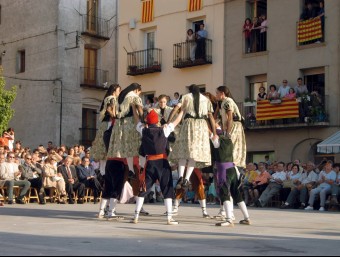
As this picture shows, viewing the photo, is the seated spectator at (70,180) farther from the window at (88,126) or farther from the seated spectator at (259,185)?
the window at (88,126)

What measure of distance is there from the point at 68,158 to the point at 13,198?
2428 millimetres

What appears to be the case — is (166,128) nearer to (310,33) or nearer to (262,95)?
(310,33)

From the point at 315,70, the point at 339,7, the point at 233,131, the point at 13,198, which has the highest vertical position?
the point at 339,7

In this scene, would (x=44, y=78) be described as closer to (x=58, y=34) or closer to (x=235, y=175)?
(x=58, y=34)

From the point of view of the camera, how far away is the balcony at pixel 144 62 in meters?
37.4

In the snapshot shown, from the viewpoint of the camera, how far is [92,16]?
4366 centimetres

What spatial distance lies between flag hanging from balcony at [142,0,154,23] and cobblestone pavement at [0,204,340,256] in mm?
24587

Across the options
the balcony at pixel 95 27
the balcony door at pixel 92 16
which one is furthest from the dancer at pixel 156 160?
the balcony door at pixel 92 16

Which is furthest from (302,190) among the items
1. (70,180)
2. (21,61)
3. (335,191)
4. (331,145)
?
(21,61)

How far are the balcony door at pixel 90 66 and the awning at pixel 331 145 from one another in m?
18.7

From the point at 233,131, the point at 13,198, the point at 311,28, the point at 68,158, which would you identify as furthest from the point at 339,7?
the point at 233,131

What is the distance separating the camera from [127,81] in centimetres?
3909

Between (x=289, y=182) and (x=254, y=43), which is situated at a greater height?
(x=254, y=43)

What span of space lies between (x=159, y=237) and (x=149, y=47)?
93.8 feet
